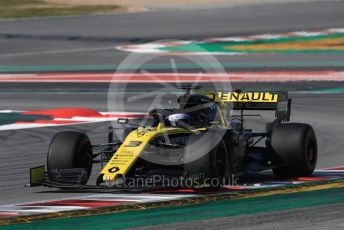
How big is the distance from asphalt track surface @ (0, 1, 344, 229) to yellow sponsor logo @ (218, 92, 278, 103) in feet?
4.91

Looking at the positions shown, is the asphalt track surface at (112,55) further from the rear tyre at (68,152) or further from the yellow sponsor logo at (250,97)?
the yellow sponsor logo at (250,97)

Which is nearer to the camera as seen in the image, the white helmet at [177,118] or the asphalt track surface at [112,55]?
the white helmet at [177,118]

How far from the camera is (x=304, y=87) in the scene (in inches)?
1144

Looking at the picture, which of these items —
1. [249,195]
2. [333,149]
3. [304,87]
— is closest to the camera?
[249,195]

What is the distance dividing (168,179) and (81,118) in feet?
32.0

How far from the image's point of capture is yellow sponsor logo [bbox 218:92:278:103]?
16.2 m

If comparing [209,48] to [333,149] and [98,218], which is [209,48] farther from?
[98,218]

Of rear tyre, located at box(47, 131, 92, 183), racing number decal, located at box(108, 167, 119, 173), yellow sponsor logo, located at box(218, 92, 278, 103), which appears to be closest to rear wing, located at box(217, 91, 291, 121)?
yellow sponsor logo, located at box(218, 92, 278, 103)

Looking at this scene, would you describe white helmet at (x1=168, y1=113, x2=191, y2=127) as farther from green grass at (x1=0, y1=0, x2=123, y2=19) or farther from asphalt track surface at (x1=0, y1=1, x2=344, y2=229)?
green grass at (x1=0, y1=0, x2=123, y2=19)

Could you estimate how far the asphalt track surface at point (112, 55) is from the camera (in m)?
16.7

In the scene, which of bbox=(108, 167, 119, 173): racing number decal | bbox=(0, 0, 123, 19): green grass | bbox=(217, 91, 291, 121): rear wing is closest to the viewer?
bbox=(108, 167, 119, 173): racing number decal

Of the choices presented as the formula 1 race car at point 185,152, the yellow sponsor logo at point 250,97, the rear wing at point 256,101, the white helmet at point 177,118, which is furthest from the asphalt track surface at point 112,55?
the white helmet at point 177,118

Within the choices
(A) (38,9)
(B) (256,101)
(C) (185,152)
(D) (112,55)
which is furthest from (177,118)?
(A) (38,9)

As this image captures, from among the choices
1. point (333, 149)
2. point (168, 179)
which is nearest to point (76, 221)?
point (168, 179)
